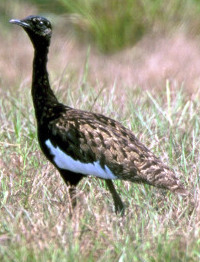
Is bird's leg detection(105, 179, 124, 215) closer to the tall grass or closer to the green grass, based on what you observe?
the green grass

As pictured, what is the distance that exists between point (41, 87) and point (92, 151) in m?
0.66

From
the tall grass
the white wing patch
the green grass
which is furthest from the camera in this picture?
the tall grass

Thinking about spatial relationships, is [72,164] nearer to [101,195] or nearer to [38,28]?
[101,195]

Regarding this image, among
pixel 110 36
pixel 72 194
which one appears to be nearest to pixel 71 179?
pixel 72 194

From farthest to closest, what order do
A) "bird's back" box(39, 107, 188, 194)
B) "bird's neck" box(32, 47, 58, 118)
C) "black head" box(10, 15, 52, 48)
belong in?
"black head" box(10, 15, 52, 48)
"bird's neck" box(32, 47, 58, 118)
"bird's back" box(39, 107, 188, 194)

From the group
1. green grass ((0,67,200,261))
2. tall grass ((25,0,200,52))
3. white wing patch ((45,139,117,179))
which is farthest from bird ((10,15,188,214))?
tall grass ((25,0,200,52))

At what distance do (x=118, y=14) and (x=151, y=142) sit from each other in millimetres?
4294

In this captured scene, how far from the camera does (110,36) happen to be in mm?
10164

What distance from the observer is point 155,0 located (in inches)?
399

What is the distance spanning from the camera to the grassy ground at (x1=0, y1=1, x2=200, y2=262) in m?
4.16

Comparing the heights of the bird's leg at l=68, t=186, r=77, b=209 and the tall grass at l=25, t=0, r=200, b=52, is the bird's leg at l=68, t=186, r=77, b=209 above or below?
above

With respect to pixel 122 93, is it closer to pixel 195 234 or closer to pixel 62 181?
pixel 62 181

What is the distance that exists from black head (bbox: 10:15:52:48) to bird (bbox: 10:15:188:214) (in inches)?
11.8

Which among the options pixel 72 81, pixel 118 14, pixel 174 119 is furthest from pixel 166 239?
pixel 118 14
